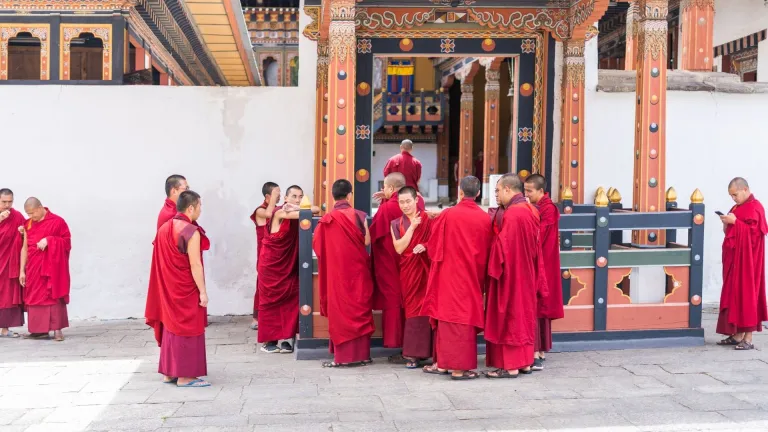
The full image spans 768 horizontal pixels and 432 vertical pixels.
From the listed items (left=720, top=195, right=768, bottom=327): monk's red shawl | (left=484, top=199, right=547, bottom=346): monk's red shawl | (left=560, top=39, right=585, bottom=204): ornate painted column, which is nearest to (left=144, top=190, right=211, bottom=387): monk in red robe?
(left=484, top=199, right=547, bottom=346): monk's red shawl

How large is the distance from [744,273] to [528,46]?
3.22 metres

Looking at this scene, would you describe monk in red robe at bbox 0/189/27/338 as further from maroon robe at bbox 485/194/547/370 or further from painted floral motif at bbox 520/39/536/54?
painted floral motif at bbox 520/39/536/54

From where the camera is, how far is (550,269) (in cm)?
638

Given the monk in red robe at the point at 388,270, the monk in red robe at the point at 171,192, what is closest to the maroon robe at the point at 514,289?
the monk in red robe at the point at 388,270

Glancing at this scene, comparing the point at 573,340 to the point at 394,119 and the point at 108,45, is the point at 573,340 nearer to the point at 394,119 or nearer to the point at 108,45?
the point at 108,45

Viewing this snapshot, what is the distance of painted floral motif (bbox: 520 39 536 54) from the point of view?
8602mm

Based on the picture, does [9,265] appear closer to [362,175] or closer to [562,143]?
[362,175]

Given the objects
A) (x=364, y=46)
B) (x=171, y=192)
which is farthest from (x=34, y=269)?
(x=364, y=46)

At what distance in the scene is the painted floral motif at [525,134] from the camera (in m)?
8.78

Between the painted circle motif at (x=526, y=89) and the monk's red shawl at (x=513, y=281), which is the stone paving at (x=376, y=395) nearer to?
the monk's red shawl at (x=513, y=281)

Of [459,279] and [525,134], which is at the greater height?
[525,134]

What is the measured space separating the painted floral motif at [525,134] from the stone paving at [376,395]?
290 centimetres

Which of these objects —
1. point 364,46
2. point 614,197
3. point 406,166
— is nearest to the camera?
point 614,197

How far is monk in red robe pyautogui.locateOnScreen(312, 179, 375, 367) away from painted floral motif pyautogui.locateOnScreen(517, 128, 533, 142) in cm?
315
